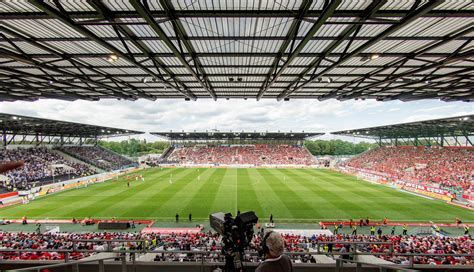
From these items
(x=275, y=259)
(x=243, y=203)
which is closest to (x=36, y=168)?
(x=243, y=203)

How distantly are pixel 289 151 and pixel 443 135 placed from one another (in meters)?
35.9

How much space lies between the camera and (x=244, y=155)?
Answer: 66.9 metres

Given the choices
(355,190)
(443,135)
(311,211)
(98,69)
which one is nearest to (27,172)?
(98,69)

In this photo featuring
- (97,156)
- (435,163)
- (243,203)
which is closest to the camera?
(243,203)

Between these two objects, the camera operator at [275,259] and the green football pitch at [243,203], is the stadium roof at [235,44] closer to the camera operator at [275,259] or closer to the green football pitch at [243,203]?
the camera operator at [275,259]

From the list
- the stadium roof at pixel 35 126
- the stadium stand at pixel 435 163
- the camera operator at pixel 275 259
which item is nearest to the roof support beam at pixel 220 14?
the camera operator at pixel 275 259

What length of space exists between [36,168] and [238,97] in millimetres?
38352

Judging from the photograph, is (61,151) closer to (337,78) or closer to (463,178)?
(337,78)

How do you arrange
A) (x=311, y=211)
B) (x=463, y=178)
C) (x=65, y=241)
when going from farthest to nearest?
(x=463, y=178)
(x=311, y=211)
(x=65, y=241)

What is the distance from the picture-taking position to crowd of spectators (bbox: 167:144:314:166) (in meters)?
63.2

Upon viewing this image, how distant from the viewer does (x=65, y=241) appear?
12203 millimetres

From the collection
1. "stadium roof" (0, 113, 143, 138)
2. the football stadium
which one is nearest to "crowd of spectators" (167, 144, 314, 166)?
"stadium roof" (0, 113, 143, 138)

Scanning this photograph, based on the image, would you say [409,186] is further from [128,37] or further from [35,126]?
[35,126]

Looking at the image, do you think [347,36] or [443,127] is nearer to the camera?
[347,36]
